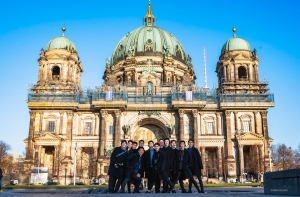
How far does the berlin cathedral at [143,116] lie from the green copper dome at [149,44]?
8.54 meters

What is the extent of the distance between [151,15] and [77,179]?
144 ft

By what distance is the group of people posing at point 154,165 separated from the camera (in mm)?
15047

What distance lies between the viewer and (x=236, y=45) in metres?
60.0

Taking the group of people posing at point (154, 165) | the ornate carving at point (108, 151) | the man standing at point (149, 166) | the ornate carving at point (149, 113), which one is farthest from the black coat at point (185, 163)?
the ornate carving at point (149, 113)

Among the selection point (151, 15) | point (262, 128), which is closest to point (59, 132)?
point (262, 128)

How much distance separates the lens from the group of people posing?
15.0 m

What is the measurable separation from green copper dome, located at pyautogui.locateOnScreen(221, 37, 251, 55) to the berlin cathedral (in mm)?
173

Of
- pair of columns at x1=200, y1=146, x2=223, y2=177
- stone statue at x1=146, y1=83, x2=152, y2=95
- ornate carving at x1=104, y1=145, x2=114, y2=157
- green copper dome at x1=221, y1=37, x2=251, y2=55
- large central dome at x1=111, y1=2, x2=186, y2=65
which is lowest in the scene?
pair of columns at x1=200, y1=146, x2=223, y2=177

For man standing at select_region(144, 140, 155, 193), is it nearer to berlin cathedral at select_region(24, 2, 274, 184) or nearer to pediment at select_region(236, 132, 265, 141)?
berlin cathedral at select_region(24, 2, 274, 184)

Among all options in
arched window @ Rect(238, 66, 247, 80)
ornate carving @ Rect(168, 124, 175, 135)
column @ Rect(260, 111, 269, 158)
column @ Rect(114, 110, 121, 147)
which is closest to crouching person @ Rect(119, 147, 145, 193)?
column @ Rect(114, 110, 121, 147)

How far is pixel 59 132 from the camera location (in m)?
53.2

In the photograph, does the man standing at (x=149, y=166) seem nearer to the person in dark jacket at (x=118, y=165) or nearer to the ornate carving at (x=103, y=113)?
the person in dark jacket at (x=118, y=165)

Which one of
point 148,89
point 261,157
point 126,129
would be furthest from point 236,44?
point 126,129

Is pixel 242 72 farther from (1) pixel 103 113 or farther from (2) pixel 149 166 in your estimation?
(2) pixel 149 166
